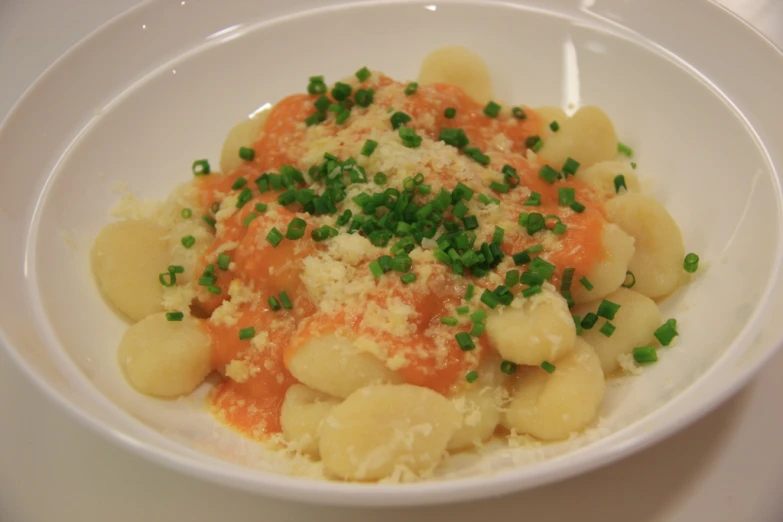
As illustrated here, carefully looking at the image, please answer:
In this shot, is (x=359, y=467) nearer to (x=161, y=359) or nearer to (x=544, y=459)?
(x=544, y=459)

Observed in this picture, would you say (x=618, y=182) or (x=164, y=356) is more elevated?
(x=618, y=182)

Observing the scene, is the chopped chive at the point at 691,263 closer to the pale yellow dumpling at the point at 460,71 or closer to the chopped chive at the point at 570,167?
the chopped chive at the point at 570,167

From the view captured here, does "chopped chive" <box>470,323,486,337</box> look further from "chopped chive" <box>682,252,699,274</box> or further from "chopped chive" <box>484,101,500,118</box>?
"chopped chive" <box>484,101,500,118</box>

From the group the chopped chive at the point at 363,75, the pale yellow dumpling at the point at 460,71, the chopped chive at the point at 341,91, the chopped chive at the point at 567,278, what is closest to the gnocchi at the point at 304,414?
the chopped chive at the point at 567,278

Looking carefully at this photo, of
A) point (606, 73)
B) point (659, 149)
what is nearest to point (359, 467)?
point (659, 149)

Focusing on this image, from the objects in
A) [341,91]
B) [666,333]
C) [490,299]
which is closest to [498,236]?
[490,299]

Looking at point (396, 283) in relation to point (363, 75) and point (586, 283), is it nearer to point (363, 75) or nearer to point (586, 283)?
point (586, 283)

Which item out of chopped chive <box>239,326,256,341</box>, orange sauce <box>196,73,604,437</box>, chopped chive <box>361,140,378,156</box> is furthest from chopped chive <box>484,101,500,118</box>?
chopped chive <box>239,326,256,341</box>
